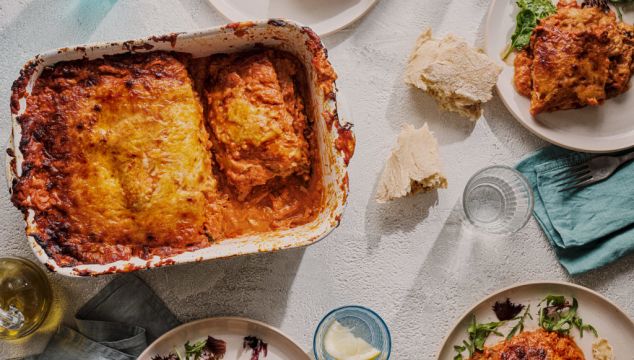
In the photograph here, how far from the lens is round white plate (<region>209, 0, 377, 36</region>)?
276 cm

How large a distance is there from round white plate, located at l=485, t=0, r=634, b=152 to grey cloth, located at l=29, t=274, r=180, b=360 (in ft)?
5.98

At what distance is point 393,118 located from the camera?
2.83 meters

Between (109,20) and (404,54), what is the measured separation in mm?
1341

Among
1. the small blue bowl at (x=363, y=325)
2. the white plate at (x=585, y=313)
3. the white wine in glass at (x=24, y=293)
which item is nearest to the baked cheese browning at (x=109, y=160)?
the white wine in glass at (x=24, y=293)

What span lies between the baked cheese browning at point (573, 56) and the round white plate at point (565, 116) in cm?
6

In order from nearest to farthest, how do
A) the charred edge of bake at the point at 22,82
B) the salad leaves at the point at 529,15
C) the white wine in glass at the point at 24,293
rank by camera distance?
the charred edge of bake at the point at 22,82 → the white wine in glass at the point at 24,293 → the salad leaves at the point at 529,15

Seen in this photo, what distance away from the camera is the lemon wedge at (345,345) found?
2664 millimetres

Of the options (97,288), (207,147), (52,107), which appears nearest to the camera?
(52,107)

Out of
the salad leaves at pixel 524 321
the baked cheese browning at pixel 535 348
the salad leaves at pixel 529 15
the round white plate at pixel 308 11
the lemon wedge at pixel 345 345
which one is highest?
the round white plate at pixel 308 11

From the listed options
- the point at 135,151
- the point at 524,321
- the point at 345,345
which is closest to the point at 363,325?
the point at 345,345

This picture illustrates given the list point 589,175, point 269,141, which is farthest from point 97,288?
point 589,175

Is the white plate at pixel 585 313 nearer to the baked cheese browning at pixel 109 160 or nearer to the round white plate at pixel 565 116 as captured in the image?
the round white plate at pixel 565 116

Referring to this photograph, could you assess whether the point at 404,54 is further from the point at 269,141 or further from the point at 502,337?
the point at 502,337

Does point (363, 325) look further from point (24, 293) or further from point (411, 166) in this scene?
point (24, 293)
